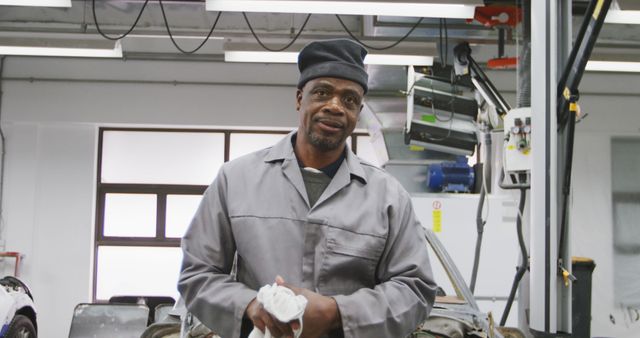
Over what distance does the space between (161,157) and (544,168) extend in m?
5.54

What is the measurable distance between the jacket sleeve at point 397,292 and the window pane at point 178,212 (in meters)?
5.89

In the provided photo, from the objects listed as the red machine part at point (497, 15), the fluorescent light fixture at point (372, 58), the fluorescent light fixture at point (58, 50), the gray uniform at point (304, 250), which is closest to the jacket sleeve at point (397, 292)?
the gray uniform at point (304, 250)

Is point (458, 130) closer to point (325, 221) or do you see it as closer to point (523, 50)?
point (523, 50)

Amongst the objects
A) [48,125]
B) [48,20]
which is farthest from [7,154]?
[48,20]

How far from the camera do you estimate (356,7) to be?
3719 mm

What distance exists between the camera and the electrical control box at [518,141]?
296 centimetres

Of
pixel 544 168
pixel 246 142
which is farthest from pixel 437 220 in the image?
pixel 544 168

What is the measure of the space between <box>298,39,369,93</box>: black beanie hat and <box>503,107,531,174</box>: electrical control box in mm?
1819

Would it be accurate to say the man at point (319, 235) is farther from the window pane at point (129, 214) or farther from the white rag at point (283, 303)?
the window pane at point (129, 214)

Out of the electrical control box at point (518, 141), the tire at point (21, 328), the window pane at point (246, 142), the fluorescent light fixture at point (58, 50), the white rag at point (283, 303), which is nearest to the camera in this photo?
the white rag at point (283, 303)

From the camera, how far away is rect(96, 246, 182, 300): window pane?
6.89 m

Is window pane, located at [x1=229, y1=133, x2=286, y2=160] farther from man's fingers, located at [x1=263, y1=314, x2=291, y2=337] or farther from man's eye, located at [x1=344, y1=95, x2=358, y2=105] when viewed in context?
man's fingers, located at [x1=263, y1=314, x2=291, y2=337]

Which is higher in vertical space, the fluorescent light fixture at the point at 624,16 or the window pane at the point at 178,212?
the fluorescent light fixture at the point at 624,16

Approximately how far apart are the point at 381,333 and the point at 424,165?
173 inches
